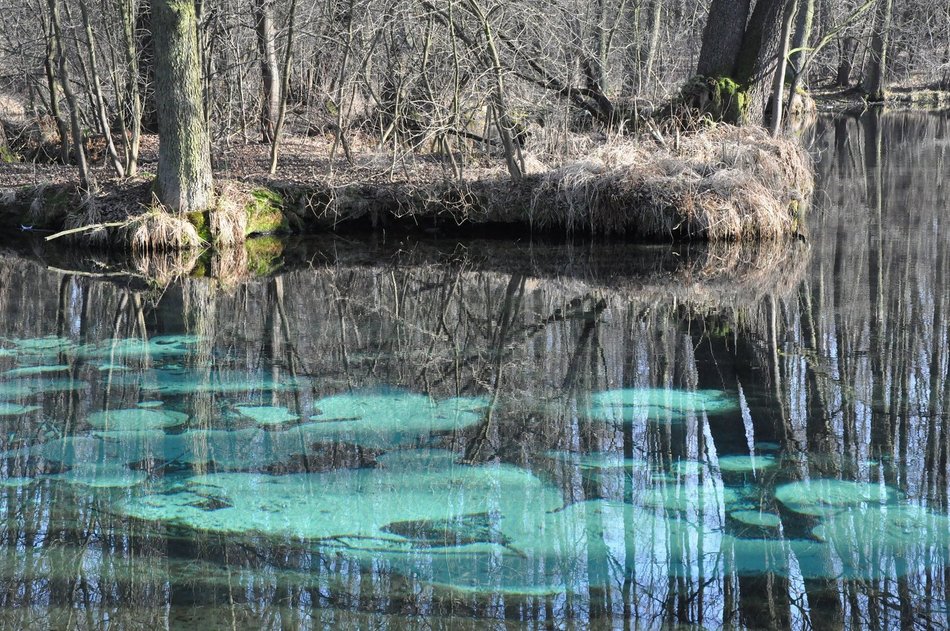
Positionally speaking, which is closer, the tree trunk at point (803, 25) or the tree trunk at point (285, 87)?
the tree trunk at point (285, 87)

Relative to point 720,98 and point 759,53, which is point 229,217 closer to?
point 720,98

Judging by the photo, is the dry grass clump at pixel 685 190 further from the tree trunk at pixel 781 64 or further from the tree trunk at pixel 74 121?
the tree trunk at pixel 74 121

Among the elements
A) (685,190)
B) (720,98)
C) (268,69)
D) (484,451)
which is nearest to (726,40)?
(720,98)

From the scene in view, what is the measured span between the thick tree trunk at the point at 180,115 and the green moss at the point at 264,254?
880mm

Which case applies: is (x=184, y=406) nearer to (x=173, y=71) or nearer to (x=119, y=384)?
(x=119, y=384)

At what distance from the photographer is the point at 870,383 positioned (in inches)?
239

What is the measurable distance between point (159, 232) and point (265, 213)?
1.57 meters

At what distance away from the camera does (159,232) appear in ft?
37.6

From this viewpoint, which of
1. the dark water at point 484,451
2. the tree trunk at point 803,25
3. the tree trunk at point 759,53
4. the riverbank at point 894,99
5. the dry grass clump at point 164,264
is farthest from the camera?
the riverbank at point 894,99

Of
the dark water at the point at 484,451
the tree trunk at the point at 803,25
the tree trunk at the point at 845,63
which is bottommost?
the dark water at the point at 484,451

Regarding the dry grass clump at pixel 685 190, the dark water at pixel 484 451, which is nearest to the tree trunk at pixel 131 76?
the dark water at pixel 484 451

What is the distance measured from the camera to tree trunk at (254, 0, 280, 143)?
14.0 meters

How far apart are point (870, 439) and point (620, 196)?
6744 mm

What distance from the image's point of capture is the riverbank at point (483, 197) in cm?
1137
